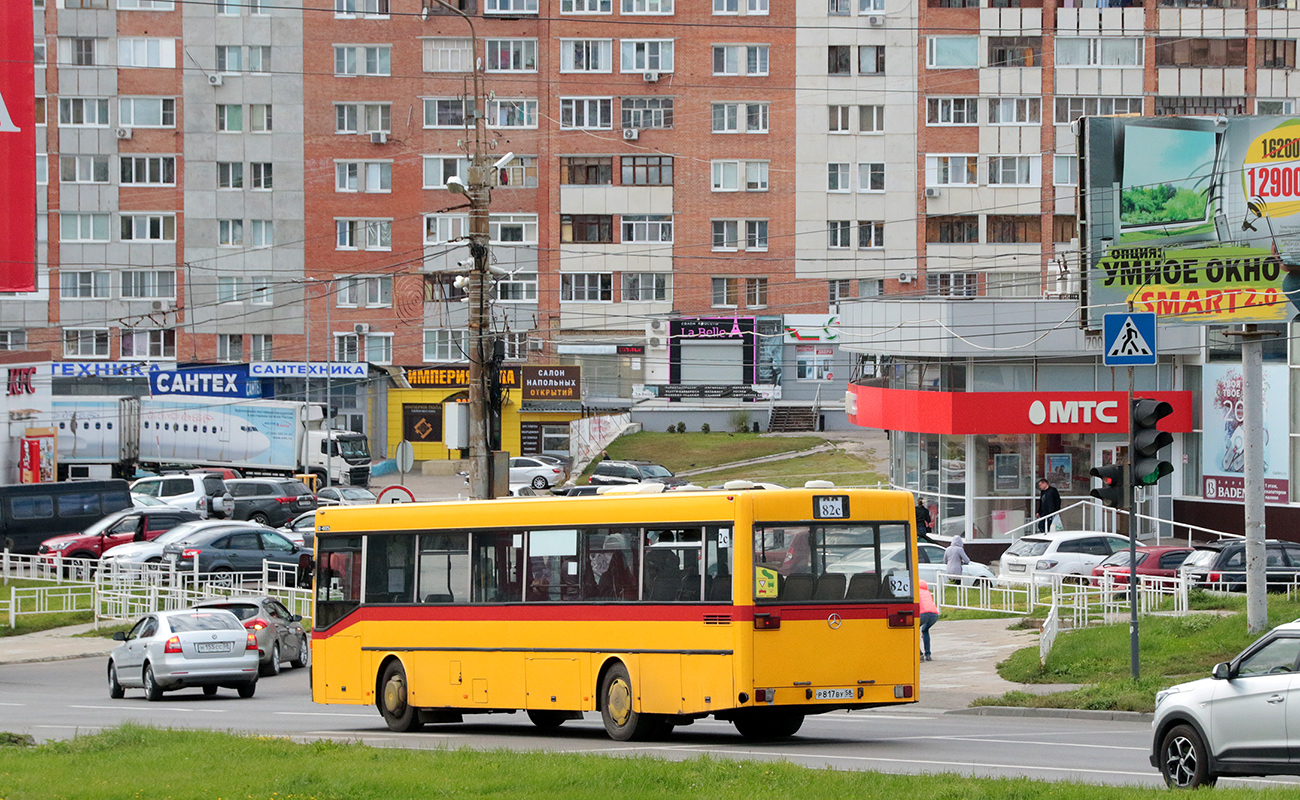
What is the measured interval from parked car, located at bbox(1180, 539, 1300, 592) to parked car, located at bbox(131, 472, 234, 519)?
32.1 meters

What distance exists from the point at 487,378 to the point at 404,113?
55709mm

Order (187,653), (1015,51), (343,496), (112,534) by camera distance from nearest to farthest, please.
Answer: (187,653), (112,534), (343,496), (1015,51)

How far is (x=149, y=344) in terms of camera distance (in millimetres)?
83000

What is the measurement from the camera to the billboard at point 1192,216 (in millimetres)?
33594

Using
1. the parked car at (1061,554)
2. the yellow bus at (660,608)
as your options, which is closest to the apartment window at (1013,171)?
the parked car at (1061,554)

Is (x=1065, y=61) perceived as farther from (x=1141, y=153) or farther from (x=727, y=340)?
(x=1141, y=153)

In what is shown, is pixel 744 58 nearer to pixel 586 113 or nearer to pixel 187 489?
pixel 586 113

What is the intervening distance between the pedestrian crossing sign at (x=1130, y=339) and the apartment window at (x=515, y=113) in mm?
63605

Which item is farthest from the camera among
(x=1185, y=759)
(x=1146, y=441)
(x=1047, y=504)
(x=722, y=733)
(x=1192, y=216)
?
(x=1047, y=504)

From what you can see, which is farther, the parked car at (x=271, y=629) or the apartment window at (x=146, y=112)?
the apartment window at (x=146, y=112)

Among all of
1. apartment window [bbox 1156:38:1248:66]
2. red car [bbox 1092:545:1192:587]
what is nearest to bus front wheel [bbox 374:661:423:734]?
red car [bbox 1092:545:1192:587]

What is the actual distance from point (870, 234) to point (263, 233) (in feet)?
102

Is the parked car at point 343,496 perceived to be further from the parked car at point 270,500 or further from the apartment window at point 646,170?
the apartment window at point 646,170

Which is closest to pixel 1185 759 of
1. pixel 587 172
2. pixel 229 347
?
pixel 587 172
